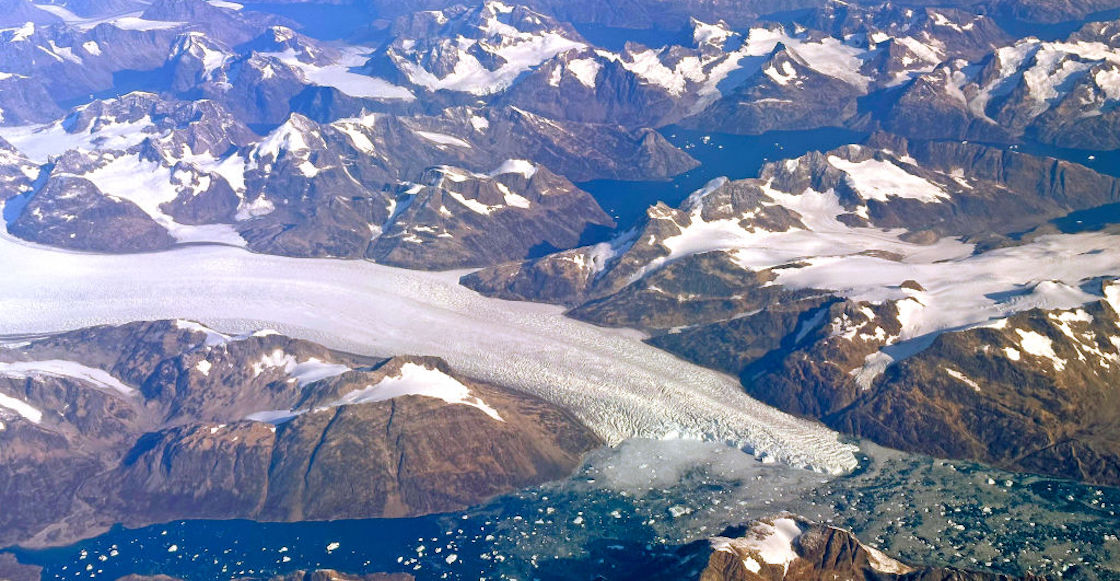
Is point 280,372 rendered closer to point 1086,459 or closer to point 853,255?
point 853,255

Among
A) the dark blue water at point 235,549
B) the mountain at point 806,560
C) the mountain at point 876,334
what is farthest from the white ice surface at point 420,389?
the mountain at point 806,560

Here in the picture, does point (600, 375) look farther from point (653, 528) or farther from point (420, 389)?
point (653, 528)

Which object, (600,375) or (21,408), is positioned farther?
(600,375)

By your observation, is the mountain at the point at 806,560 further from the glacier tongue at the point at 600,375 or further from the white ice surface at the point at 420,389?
the white ice surface at the point at 420,389

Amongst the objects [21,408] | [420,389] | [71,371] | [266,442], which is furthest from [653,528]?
[71,371]

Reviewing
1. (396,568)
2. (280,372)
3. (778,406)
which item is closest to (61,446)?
(280,372)

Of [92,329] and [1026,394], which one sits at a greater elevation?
[1026,394]

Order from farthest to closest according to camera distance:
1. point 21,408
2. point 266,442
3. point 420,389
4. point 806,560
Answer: point 21,408, point 420,389, point 266,442, point 806,560

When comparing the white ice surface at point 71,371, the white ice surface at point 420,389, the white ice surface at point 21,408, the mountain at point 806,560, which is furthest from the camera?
the white ice surface at point 71,371

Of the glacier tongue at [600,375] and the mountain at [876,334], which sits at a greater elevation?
the mountain at [876,334]
